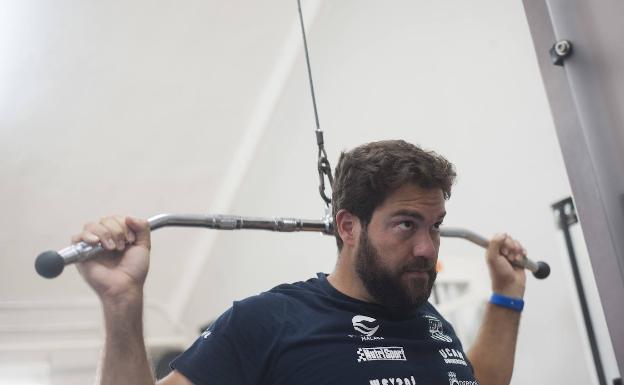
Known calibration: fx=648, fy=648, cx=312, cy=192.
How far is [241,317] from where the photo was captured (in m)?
1.09

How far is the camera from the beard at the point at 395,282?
1.13m

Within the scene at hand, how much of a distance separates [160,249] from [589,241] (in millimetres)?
2591

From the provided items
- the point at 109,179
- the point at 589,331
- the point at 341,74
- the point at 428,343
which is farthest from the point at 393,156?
the point at 109,179

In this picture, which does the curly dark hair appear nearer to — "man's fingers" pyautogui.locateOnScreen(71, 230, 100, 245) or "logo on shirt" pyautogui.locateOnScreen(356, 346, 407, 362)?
"logo on shirt" pyautogui.locateOnScreen(356, 346, 407, 362)

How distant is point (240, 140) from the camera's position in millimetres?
2977

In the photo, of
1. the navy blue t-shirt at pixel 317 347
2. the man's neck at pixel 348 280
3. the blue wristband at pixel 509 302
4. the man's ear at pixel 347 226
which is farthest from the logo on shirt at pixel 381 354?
the blue wristband at pixel 509 302

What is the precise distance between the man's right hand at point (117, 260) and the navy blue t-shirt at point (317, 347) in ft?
0.58

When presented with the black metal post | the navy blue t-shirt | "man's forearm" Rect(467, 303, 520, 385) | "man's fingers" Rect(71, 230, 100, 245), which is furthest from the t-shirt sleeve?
the black metal post

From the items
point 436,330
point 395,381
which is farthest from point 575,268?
point 395,381

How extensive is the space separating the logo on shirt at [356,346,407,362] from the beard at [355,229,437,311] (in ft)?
0.29

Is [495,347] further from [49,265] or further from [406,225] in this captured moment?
[49,265]

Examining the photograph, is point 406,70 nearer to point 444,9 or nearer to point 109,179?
point 444,9

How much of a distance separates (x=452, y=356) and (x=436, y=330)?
0.07 metres

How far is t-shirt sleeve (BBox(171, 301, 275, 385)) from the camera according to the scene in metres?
1.00
